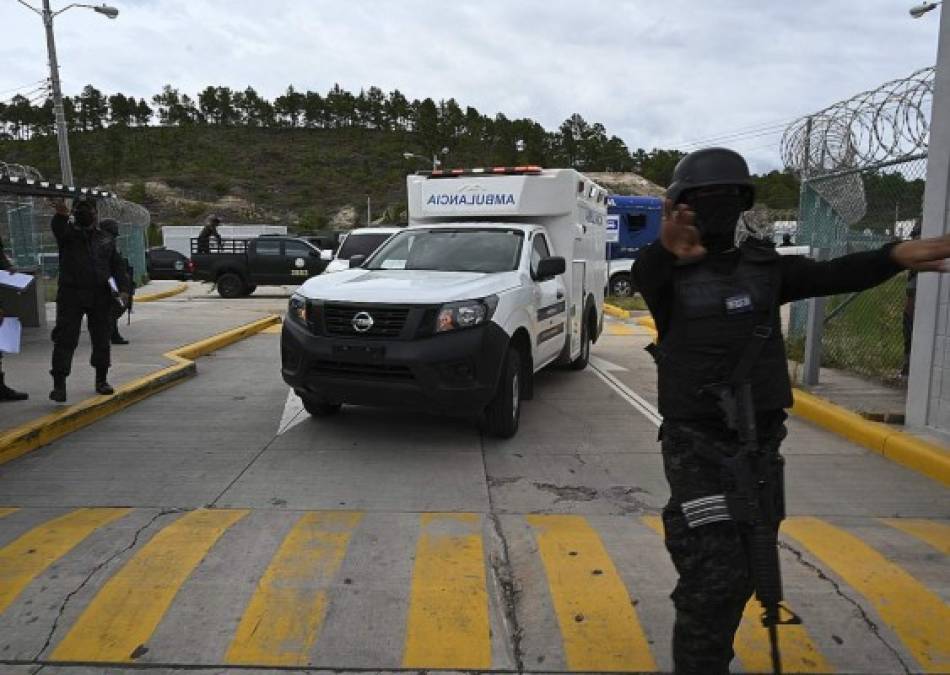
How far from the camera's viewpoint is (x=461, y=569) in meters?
3.75

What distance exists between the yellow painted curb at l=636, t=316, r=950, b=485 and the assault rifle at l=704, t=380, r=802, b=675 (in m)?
3.09

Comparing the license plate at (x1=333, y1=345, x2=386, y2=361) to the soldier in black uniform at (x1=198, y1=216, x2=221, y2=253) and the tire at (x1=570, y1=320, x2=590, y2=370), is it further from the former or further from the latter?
the soldier in black uniform at (x1=198, y1=216, x2=221, y2=253)

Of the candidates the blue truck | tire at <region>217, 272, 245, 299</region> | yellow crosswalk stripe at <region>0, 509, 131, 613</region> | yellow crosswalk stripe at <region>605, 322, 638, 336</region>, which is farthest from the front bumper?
the blue truck

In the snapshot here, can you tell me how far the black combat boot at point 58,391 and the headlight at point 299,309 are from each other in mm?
2284

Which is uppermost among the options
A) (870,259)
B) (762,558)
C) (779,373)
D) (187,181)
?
(187,181)

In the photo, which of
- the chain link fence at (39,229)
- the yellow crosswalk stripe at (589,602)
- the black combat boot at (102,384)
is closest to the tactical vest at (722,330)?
the yellow crosswalk stripe at (589,602)

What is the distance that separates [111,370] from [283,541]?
535 centimetres

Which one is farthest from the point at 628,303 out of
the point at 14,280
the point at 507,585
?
the point at 507,585

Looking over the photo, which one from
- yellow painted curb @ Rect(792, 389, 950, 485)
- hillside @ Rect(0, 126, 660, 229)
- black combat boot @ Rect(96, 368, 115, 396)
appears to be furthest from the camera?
hillside @ Rect(0, 126, 660, 229)

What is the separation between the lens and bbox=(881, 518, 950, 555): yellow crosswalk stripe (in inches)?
165

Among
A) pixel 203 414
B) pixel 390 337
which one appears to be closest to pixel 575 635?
pixel 390 337

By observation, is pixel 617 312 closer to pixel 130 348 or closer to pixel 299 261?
pixel 299 261

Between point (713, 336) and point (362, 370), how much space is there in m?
3.68

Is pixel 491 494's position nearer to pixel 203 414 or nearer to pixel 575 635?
pixel 575 635
